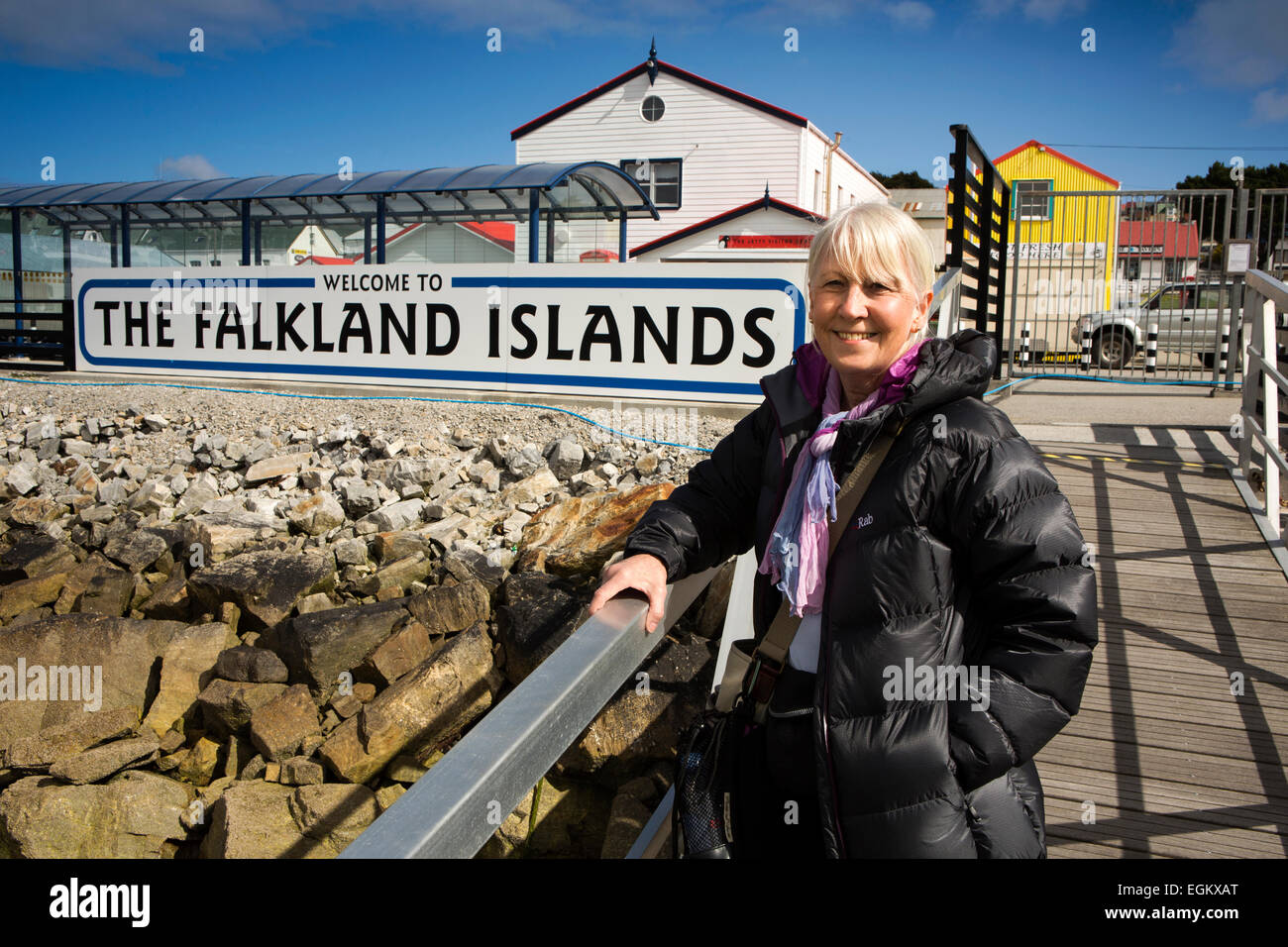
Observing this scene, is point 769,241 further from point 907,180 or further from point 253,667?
point 907,180

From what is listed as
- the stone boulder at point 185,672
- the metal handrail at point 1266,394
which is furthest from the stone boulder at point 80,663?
the metal handrail at point 1266,394

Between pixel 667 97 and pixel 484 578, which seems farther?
pixel 667 97

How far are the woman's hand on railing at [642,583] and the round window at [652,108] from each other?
109 ft

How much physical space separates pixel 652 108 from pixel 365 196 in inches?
748

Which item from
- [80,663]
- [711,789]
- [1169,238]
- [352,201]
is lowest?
[80,663]

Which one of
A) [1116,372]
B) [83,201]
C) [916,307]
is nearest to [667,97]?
[83,201]

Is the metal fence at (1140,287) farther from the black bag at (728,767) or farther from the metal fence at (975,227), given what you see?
the black bag at (728,767)

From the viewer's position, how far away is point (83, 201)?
18.1m

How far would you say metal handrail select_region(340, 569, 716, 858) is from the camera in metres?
1.38

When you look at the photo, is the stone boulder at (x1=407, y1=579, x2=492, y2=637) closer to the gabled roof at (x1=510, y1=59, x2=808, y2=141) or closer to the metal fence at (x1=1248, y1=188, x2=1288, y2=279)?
the metal fence at (x1=1248, y1=188, x2=1288, y2=279)

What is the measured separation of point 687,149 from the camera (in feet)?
108

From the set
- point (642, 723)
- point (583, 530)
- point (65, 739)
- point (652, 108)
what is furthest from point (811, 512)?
point (652, 108)
